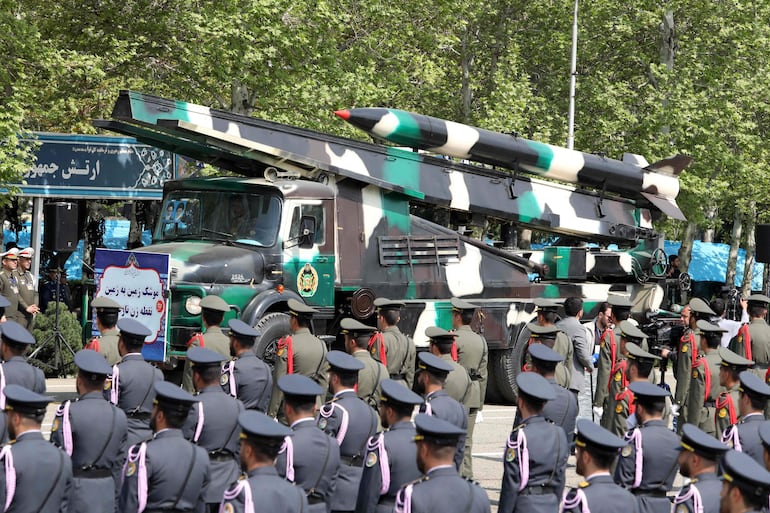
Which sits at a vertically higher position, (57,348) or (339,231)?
(339,231)

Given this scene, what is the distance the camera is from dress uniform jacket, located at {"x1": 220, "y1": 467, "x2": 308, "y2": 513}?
579 cm

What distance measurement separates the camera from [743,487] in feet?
18.5

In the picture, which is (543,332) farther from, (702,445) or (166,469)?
(166,469)

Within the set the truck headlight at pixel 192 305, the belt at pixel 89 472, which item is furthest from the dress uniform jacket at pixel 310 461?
the truck headlight at pixel 192 305

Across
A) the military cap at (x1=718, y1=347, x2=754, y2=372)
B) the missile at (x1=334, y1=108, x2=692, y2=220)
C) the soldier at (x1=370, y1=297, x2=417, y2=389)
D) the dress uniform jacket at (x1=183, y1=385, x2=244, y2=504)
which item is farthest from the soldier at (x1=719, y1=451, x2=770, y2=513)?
the missile at (x1=334, y1=108, x2=692, y2=220)

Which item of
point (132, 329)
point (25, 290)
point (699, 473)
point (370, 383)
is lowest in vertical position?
point (699, 473)

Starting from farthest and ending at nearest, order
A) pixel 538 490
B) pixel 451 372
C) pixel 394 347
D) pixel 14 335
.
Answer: pixel 394 347 < pixel 451 372 < pixel 14 335 < pixel 538 490

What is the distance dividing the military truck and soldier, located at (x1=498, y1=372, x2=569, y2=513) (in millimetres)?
6797

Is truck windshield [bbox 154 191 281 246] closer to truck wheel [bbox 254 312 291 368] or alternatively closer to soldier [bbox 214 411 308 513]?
truck wheel [bbox 254 312 291 368]

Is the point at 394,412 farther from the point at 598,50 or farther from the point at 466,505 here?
the point at 598,50

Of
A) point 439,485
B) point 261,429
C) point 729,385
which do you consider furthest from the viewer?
point 729,385

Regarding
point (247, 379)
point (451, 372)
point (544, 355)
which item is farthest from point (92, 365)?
point (451, 372)

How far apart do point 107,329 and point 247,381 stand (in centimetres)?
169

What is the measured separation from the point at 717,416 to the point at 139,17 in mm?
Result: 16461
